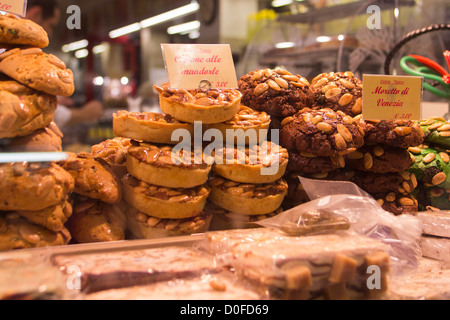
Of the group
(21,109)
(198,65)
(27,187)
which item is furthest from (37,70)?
(198,65)

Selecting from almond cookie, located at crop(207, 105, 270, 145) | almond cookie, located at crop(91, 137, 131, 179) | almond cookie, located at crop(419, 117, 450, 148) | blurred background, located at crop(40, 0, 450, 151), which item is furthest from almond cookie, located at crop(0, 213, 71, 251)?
blurred background, located at crop(40, 0, 450, 151)

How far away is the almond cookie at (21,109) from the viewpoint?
1.15m

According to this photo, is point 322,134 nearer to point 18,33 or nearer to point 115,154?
point 115,154

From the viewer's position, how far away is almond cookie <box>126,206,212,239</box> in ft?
4.65

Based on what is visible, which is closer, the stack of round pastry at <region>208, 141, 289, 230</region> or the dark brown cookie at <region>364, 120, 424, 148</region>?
the stack of round pastry at <region>208, 141, 289, 230</region>

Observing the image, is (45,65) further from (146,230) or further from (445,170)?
(445,170)

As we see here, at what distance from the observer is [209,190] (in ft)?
4.90

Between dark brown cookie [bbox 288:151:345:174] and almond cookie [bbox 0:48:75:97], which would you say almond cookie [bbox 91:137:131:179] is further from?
dark brown cookie [bbox 288:151:345:174]

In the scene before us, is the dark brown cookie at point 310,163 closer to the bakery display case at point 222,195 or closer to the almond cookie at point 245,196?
the bakery display case at point 222,195

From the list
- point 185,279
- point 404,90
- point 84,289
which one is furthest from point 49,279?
point 404,90

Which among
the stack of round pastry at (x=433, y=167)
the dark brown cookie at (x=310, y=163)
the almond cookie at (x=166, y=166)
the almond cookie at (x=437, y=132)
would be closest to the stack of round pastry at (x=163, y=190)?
the almond cookie at (x=166, y=166)

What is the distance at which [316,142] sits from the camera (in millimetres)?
1583

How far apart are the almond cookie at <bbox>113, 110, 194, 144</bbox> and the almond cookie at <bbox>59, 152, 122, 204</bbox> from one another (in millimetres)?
151

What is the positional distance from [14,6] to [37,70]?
335 millimetres
